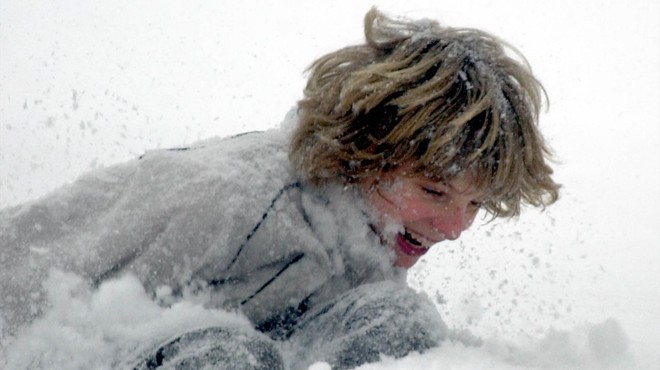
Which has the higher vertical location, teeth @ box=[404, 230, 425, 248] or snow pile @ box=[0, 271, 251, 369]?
snow pile @ box=[0, 271, 251, 369]

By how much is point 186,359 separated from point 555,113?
14.9ft

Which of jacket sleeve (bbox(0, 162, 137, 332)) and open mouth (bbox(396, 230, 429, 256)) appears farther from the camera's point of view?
open mouth (bbox(396, 230, 429, 256))

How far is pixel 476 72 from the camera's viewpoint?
52.7 inches

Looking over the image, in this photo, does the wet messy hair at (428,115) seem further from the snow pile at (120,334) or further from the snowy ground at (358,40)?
the snow pile at (120,334)

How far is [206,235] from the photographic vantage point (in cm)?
123

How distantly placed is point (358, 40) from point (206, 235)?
0.53 m

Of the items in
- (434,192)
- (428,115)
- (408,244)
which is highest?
(428,115)

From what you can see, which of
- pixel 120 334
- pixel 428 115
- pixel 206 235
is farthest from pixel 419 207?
pixel 120 334

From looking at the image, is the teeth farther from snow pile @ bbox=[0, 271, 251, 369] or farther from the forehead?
snow pile @ bbox=[0, 271, 251, 369]

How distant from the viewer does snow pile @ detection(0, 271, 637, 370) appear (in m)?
1.14

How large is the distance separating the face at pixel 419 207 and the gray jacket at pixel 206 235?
3cm

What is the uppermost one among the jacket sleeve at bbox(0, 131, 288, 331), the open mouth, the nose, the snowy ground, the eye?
the jacket sleeve at bbox(0, 131, 288, 331)

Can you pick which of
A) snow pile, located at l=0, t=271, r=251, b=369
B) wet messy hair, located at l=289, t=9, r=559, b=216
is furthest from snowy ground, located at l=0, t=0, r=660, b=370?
wet messy hair, located at l=289, t=9, r=559, b=216

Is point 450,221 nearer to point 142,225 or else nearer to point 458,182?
point 458,182
